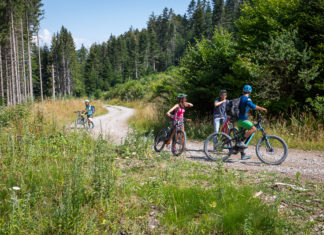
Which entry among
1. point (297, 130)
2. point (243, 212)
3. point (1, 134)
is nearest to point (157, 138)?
point (1, 134)

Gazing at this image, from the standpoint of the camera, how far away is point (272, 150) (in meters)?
6.75

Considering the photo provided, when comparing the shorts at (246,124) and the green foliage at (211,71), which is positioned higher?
the green foliage at (211,71)

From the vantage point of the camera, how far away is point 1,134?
4902mm

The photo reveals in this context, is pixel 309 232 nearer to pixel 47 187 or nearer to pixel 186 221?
pixel 186 221

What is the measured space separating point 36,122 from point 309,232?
7879 mm

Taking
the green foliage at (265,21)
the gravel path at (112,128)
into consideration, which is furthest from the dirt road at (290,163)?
the green foliage at (265,21)

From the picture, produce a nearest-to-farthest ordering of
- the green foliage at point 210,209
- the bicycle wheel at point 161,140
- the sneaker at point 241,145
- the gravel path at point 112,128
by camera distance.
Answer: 1. the green foliage at point 210,209
2. the gravel path at point 112,128
3. the sneaker at point 241,145
4. the bicycle wheel at point 161,140

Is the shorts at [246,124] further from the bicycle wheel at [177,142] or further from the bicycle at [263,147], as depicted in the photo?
the bicycle wheel at [177,142]

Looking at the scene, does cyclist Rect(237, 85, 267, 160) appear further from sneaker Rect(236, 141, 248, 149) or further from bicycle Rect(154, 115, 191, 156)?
bicycle Rect(154, 115, 191, 156)

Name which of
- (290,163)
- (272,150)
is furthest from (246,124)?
(290,163)

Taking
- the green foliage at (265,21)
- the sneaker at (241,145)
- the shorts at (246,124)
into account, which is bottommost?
the sneaker at (241,145)

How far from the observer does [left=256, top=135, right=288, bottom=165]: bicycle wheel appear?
6527mm

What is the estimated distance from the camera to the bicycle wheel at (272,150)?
653 centimetres

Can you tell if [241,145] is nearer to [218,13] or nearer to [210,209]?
[210,209]
